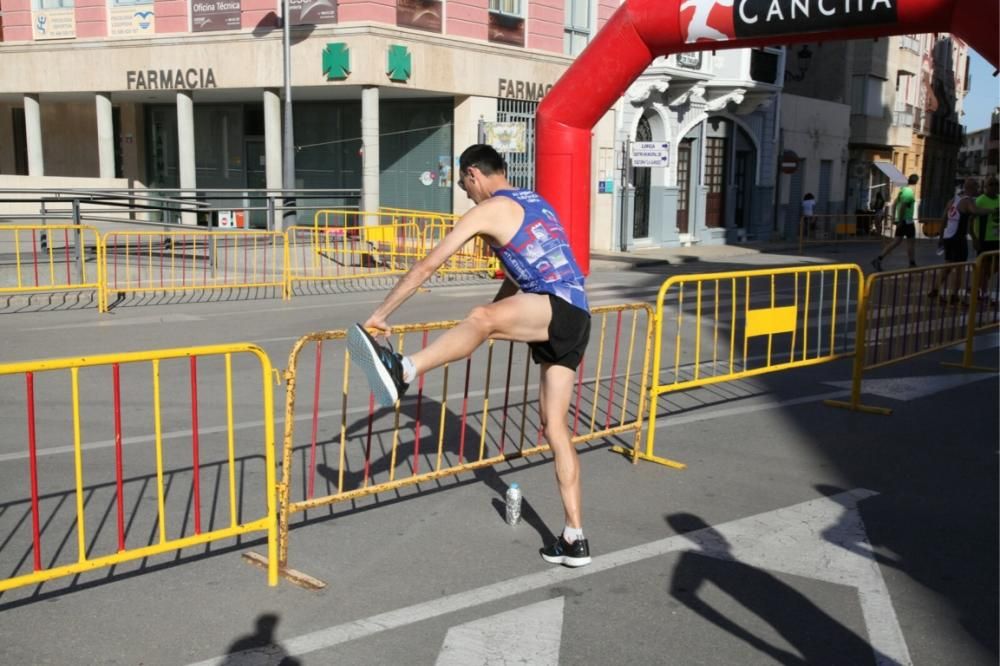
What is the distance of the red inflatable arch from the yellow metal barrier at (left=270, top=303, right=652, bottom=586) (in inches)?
176

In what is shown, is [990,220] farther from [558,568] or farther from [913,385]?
[558,568]

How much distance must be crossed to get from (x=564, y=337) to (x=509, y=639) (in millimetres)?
1473

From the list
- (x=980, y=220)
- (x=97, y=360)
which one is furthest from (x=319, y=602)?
(x=980, y=220)

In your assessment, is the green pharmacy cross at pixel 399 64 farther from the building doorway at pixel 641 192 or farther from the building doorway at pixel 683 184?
the building doorway at pixel 683 184

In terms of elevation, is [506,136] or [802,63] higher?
[802,63]

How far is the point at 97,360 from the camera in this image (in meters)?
4.15

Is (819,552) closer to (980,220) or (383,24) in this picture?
(980,220)

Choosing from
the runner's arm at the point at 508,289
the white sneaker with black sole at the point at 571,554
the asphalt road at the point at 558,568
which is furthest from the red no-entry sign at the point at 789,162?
the white sneaker with black sole at the point at 571,554

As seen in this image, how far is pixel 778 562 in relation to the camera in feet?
15.9

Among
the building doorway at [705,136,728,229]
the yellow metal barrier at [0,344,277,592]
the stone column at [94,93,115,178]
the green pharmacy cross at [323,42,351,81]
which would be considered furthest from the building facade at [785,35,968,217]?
the yellow metal barrier at [0,344,277,592]

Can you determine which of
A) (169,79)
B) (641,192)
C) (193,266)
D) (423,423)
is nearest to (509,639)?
(423,423)

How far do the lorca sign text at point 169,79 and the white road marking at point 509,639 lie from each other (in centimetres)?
2207

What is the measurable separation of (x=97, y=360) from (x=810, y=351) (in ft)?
27.7

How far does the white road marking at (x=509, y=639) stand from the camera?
3830 mm
